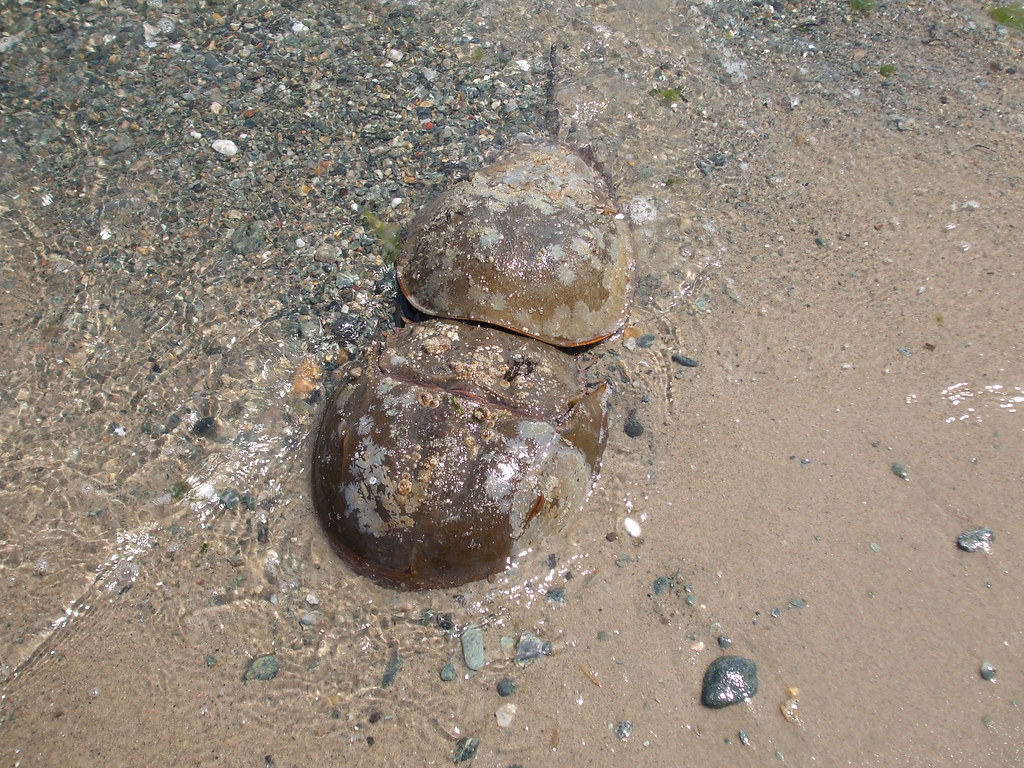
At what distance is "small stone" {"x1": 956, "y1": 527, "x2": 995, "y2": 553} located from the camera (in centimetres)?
247

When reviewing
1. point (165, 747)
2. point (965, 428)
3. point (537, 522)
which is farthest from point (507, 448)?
point (965, 428)

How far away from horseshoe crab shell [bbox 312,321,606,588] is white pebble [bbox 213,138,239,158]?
5.52 ft

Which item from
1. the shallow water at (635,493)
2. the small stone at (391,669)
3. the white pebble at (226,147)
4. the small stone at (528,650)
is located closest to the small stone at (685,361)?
the shallow water at (635,493)

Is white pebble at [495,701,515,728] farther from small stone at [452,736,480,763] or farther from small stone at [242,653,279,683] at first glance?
small stone at [242,653,279,683]

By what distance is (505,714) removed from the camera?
224cm

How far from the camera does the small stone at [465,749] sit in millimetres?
2178

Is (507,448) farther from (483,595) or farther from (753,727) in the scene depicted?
(753,727)

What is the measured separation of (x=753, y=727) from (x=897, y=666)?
0.52 metres

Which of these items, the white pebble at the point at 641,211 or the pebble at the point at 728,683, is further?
the white pebble at the point at 641,211

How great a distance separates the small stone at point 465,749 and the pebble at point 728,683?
2.40 feet

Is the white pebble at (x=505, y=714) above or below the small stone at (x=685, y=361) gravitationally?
below

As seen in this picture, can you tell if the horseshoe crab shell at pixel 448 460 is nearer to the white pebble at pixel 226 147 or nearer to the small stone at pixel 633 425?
the small stone at pixel 633 425

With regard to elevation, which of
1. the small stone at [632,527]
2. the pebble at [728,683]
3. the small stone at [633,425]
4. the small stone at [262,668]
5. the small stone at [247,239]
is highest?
the small stone at [247,239]

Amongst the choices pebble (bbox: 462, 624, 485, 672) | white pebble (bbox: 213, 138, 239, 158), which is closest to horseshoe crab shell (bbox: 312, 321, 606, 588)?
pebble (bbox: 462, 624, 485, 672)
